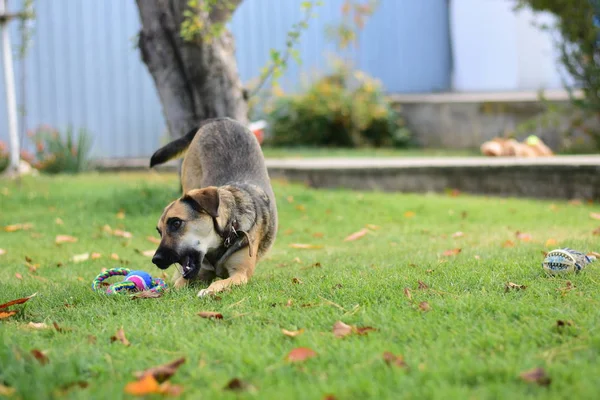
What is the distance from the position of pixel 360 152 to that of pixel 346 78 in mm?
2381

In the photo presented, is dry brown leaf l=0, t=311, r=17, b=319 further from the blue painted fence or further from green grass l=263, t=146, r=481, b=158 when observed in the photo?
the blue painted fence

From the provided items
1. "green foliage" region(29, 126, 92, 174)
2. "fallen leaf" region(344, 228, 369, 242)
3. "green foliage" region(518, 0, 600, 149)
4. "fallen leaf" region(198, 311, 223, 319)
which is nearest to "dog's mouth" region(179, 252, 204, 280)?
"fallen leaf" region(198, 311, 223, 319)

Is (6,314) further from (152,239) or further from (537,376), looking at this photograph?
(152,239)

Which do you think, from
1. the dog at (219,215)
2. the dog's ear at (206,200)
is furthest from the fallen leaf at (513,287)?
the dog's ear at (206,200)

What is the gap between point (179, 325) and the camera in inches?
150

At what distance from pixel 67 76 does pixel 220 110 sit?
675cm

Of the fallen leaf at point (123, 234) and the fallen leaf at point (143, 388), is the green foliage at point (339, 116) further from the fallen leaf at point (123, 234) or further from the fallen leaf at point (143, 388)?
the fallen leaf at point (143, 388)

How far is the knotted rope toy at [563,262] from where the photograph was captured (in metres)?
4.54

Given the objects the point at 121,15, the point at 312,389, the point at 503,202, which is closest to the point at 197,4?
the point at 503,202

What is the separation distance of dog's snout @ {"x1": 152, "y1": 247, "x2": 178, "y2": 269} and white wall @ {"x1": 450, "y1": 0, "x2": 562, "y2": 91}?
1242 cm

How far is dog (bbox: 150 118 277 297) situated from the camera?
4.77m

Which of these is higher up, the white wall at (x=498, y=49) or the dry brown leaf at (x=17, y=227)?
the white wall at (x=498, y=49)

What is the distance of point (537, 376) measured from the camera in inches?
110

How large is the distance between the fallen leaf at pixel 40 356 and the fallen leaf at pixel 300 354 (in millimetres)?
1022
